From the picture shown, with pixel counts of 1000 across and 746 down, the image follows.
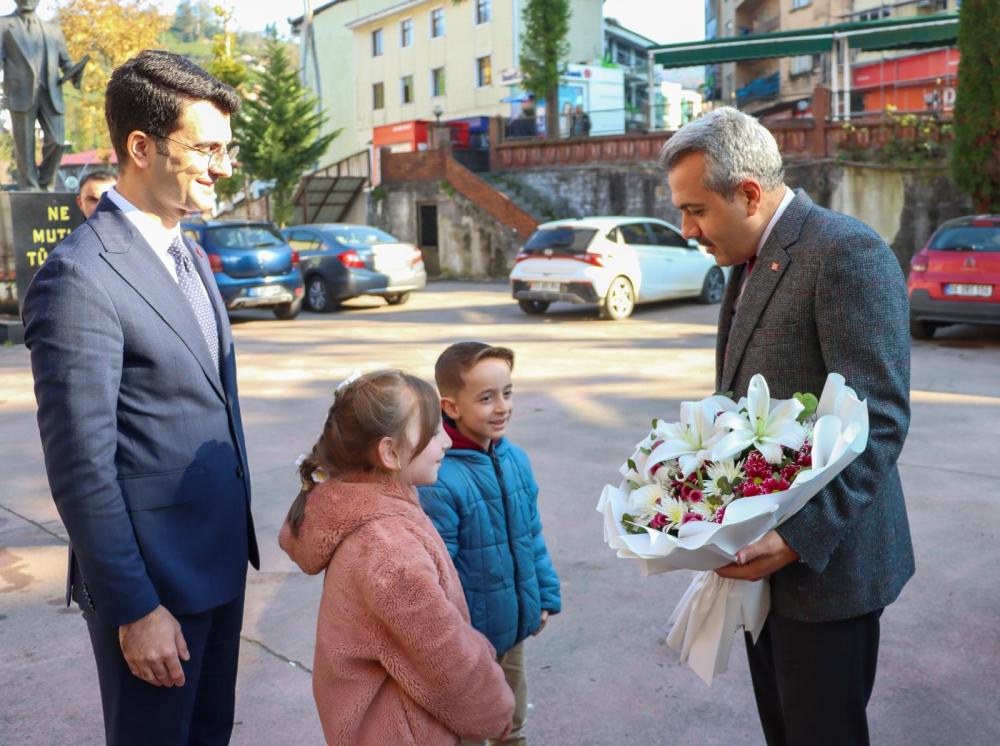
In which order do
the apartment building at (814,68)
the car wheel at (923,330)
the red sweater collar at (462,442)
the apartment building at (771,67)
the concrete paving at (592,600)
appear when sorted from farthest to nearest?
the apartment building at (771,67) → the apartment building at (814,68) → the car wheel at (923,330) → the concrete paving at (592,600) → the red sweater collar at (462,442)

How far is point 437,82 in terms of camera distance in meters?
45.3

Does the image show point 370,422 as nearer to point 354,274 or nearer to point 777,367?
point 777,367

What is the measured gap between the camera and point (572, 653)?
165 inches

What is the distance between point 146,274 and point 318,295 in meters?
16.1

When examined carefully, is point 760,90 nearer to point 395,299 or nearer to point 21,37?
point 395,299

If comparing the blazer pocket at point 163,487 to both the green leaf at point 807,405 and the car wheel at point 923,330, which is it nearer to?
the green leaf at point 807,405

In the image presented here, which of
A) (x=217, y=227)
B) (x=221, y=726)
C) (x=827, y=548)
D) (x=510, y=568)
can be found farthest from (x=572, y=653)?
(x=217, y=227)

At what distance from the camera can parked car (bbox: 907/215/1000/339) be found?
39.6 ft

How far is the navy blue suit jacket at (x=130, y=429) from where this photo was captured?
2.05 metres

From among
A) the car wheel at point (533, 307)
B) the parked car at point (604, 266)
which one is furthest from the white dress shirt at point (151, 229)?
the car wheel at point (533, 307)

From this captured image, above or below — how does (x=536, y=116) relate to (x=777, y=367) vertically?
above

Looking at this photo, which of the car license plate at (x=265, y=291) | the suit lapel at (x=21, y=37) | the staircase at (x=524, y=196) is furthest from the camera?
the staircase at (x=524, y=196)

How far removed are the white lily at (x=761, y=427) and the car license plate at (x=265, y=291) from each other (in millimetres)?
14498

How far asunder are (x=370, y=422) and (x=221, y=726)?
3.23 feet
